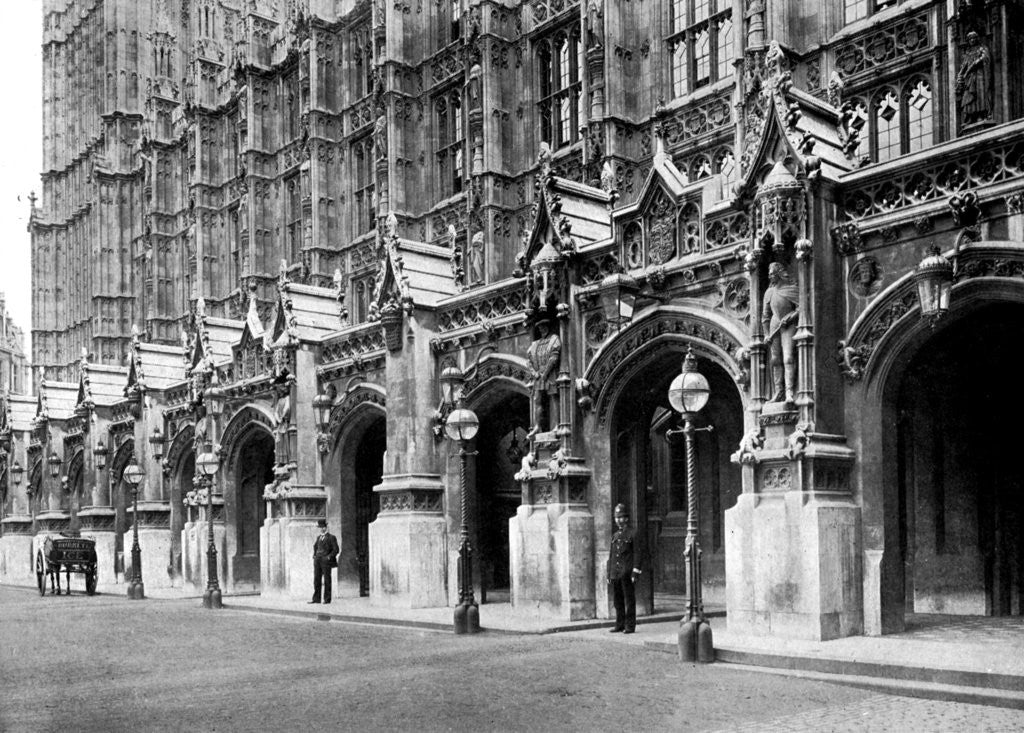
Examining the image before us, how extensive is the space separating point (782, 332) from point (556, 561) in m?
6.20

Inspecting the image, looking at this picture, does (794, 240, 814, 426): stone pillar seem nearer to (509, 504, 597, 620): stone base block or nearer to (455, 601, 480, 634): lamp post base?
(509, 504, 597, 620): stone base block

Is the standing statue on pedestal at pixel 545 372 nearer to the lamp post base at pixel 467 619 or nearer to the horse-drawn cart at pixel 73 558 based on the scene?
the lamp post base at pixel 467 619

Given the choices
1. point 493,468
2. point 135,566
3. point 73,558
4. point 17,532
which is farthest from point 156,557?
point 17,532

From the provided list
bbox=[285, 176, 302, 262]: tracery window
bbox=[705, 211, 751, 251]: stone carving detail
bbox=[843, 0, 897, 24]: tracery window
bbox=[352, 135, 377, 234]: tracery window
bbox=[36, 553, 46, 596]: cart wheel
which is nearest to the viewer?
bbox=[705, 211, 751, 251]: stone carving detail

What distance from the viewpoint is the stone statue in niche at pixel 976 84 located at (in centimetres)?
1927

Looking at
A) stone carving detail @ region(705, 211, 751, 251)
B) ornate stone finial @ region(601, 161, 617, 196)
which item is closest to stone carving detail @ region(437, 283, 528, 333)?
stone carving detail @ region(705, 211, 751, 251)

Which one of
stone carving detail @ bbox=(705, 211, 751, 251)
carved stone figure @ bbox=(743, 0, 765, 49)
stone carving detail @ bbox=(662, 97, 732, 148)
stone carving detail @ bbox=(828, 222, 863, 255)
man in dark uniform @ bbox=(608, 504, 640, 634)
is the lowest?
man in dark uniform @ bbox=(608, 504, 640, 634)

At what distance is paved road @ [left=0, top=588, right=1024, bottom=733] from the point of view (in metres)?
10.7

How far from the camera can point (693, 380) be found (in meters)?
14.6

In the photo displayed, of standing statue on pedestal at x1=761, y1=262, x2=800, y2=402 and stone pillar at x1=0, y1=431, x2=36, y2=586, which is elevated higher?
standing statue on pedestal at x1=761, y1=262, x2=800, y2=402

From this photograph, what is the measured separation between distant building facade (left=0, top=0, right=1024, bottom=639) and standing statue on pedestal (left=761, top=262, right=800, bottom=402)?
45 millimetres

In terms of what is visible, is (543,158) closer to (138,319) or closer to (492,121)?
(492,121)

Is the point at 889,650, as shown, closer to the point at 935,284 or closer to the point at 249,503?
the point at 935,284

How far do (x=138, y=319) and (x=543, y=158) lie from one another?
40.5m
